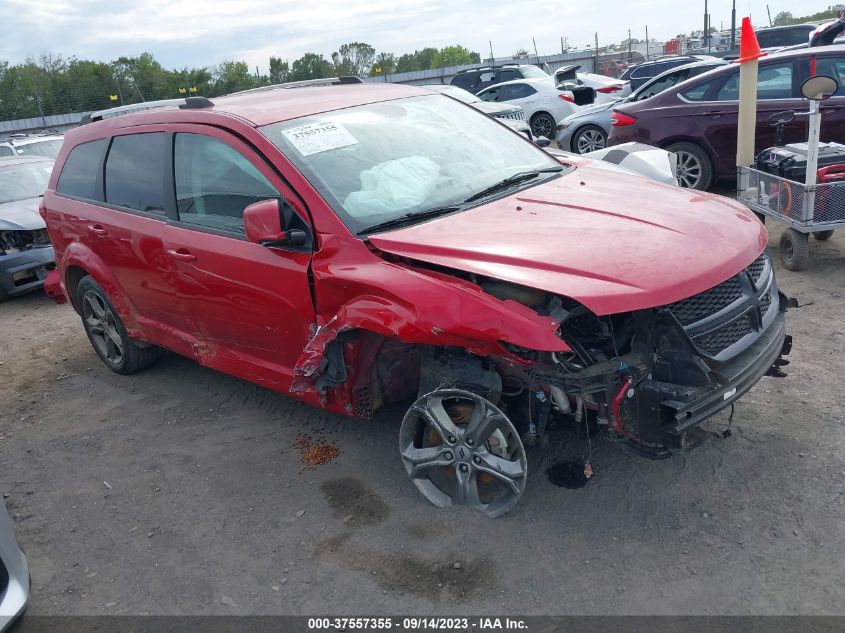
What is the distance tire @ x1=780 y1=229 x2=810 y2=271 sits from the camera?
19.8 ft

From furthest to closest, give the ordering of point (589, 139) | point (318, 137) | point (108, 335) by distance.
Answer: point (589, 139) → point (108, 335) → point (318, 137)

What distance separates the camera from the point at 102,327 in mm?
5586

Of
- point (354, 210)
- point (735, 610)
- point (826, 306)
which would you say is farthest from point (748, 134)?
point (735, 610)

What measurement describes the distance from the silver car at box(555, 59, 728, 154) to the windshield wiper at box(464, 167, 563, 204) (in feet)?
25.6

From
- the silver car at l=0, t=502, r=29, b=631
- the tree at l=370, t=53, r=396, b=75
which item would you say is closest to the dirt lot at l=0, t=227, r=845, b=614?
the silver car at l=0, t=502, r=29, b=631

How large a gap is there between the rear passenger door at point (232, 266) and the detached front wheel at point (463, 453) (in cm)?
75

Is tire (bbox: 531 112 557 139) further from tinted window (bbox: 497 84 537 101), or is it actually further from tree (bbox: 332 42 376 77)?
tree (bbox: 332 42 376 77)

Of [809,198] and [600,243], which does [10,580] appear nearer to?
[600,243]

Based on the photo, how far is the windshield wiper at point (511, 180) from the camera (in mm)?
3826

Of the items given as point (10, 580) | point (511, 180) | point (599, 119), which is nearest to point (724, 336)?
point (511, 180)

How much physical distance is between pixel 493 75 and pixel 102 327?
16.9m

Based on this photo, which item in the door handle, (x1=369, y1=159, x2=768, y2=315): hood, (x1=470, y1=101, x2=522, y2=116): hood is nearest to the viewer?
(x1=369, y1=159, x2=768, y2=315): hood

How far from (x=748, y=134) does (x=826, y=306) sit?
2307 millimetres

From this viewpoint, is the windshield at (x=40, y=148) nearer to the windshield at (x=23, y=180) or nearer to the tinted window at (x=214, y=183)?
the windshield at (x=23, y=180)
